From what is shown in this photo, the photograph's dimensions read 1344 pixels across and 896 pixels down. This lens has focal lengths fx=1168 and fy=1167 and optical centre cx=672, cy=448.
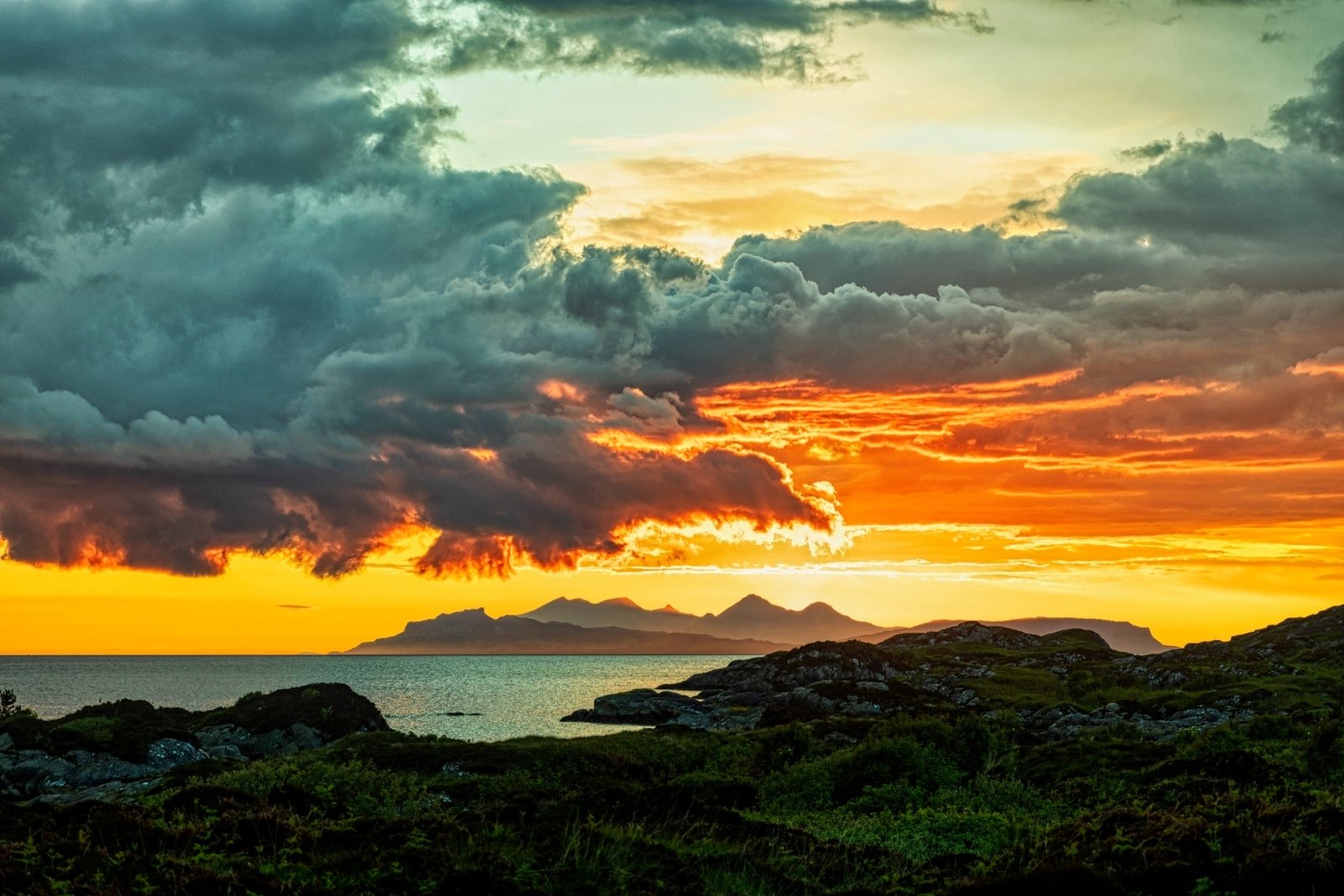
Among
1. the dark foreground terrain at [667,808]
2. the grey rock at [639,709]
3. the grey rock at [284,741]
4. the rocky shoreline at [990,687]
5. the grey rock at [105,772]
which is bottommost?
the grey rock at [639,709]

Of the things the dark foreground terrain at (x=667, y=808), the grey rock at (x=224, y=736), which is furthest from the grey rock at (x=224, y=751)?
the grey rock at (x=224, y=736)

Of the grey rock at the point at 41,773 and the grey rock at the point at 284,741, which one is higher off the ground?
the grey rock at the point at 41,773

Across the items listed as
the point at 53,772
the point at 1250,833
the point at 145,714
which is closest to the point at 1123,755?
the point at 1250,833

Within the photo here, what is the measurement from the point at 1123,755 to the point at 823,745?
14.9 m

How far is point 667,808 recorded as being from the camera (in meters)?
29.3

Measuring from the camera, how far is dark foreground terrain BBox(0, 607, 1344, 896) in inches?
763

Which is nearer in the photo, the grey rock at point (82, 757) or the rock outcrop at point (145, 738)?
the rock outcrop at point (145, 738)

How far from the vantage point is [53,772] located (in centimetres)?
5541

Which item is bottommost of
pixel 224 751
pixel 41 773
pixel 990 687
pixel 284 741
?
pixel 990 687

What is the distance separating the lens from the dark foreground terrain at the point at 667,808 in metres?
19.4

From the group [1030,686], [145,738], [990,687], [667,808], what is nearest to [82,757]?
[145,738]

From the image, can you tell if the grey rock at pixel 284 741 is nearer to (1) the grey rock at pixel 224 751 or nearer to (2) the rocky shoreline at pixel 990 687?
(1) the grey rock at pixel 224 751

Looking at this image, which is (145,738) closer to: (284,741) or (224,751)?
(224,751)

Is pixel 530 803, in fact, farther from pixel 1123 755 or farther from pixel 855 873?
pixel 1123 755
